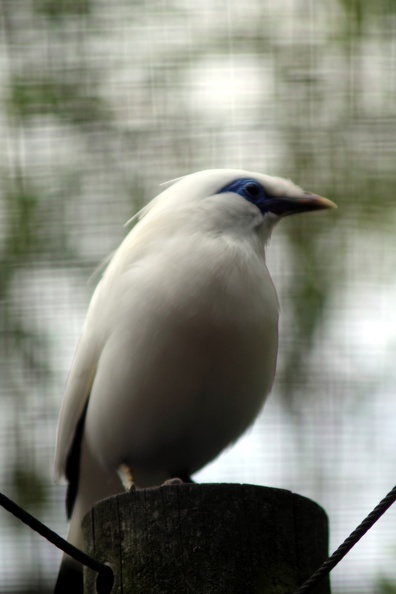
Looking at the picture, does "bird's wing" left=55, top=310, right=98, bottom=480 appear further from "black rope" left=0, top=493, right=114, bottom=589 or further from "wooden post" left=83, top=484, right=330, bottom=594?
"black rope" left=0, top=493, right=114, bottom=589

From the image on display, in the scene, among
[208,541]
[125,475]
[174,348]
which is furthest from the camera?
[125,475]

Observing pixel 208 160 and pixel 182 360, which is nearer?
pixel 182 360

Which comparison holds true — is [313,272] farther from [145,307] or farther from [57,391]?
[145,307]

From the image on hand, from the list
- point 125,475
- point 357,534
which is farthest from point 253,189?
point 357,534

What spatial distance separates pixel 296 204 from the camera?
12.5 ft

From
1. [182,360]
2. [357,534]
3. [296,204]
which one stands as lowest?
[357,534]

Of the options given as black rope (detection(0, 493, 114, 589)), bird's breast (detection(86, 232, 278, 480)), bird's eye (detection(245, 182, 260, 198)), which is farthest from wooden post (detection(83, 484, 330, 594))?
bird's eye (detection(245, 182, 260, 198))

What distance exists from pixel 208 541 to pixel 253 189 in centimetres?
169

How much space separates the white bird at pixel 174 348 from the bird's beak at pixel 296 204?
0.08 metres

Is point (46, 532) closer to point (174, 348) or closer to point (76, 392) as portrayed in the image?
point (174, 348)

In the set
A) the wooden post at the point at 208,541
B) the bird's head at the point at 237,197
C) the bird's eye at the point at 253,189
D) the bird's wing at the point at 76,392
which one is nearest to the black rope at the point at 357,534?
the wooden post at the point at 208,541

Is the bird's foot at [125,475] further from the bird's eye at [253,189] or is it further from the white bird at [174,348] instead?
the bird's eye at [253,189]

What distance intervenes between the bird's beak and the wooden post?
1540 mm

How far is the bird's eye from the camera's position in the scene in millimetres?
3705
